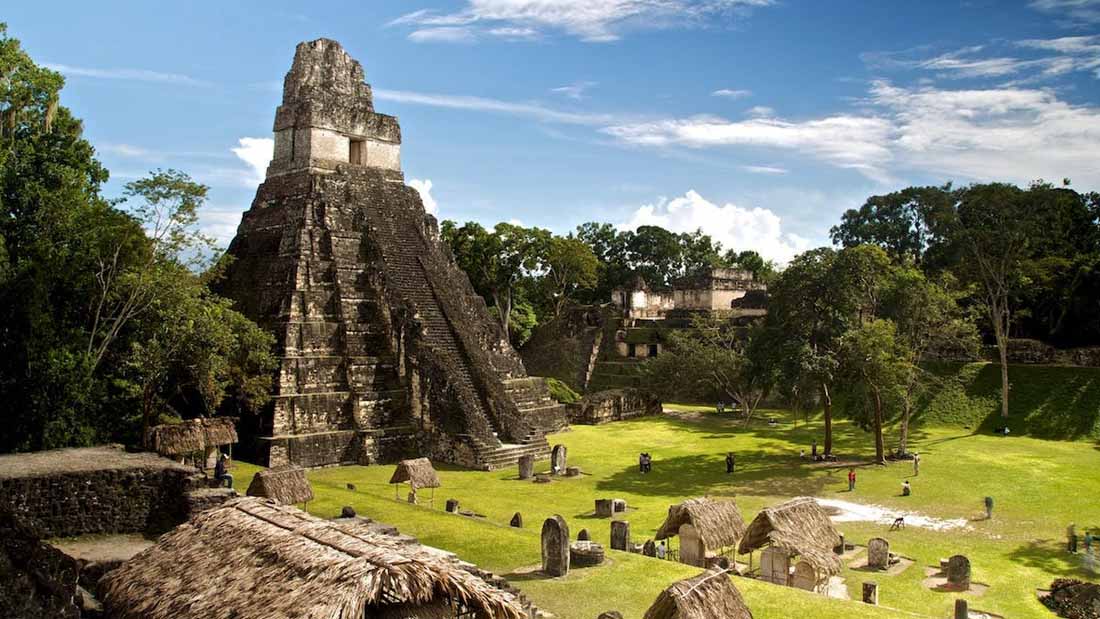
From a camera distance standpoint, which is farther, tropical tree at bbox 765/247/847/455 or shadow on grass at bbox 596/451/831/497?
tropical tree at bbox 765/247/847/455

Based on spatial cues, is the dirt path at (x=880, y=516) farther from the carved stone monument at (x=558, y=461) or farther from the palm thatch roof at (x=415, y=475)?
the palm thatch roof at (x=415, y=475)

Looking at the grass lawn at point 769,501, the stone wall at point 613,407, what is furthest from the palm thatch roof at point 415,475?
the stone wall at point 613,407

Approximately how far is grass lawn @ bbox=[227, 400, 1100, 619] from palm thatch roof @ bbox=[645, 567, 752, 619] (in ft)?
5.11

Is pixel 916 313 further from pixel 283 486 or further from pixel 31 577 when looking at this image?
pixel 31 577

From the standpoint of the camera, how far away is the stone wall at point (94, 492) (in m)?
12.1

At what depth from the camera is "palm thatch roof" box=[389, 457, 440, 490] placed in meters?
18.5

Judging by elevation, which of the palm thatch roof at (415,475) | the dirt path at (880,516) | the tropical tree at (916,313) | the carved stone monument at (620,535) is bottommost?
the dirt path at (880,516)

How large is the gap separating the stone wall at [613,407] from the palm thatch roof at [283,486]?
18691 millimetres

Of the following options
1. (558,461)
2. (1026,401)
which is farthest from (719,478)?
(1026,401)

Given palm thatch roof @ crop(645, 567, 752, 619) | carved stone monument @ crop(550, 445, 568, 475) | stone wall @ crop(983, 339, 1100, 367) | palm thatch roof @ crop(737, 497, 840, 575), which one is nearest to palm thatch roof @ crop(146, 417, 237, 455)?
carved stone monument @ crop(550, 445, 568, 475)

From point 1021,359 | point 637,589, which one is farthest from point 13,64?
point 1021,359

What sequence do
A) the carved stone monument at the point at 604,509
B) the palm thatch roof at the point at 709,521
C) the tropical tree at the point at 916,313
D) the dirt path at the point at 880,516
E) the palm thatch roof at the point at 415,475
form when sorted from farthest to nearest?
the tropical tree at the point at 916,313 < the palm thatch roof at the point at 415,475 < the carved stone monument at the point at 604,509 < the dirt path at the point at 880,516 < the palm thatch roof at the point at 709,521

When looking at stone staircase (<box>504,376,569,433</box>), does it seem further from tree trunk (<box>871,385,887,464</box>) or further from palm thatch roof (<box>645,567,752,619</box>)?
palm thatch roof (<box>645,567,752,619</box>)

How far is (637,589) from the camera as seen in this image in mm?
12250
